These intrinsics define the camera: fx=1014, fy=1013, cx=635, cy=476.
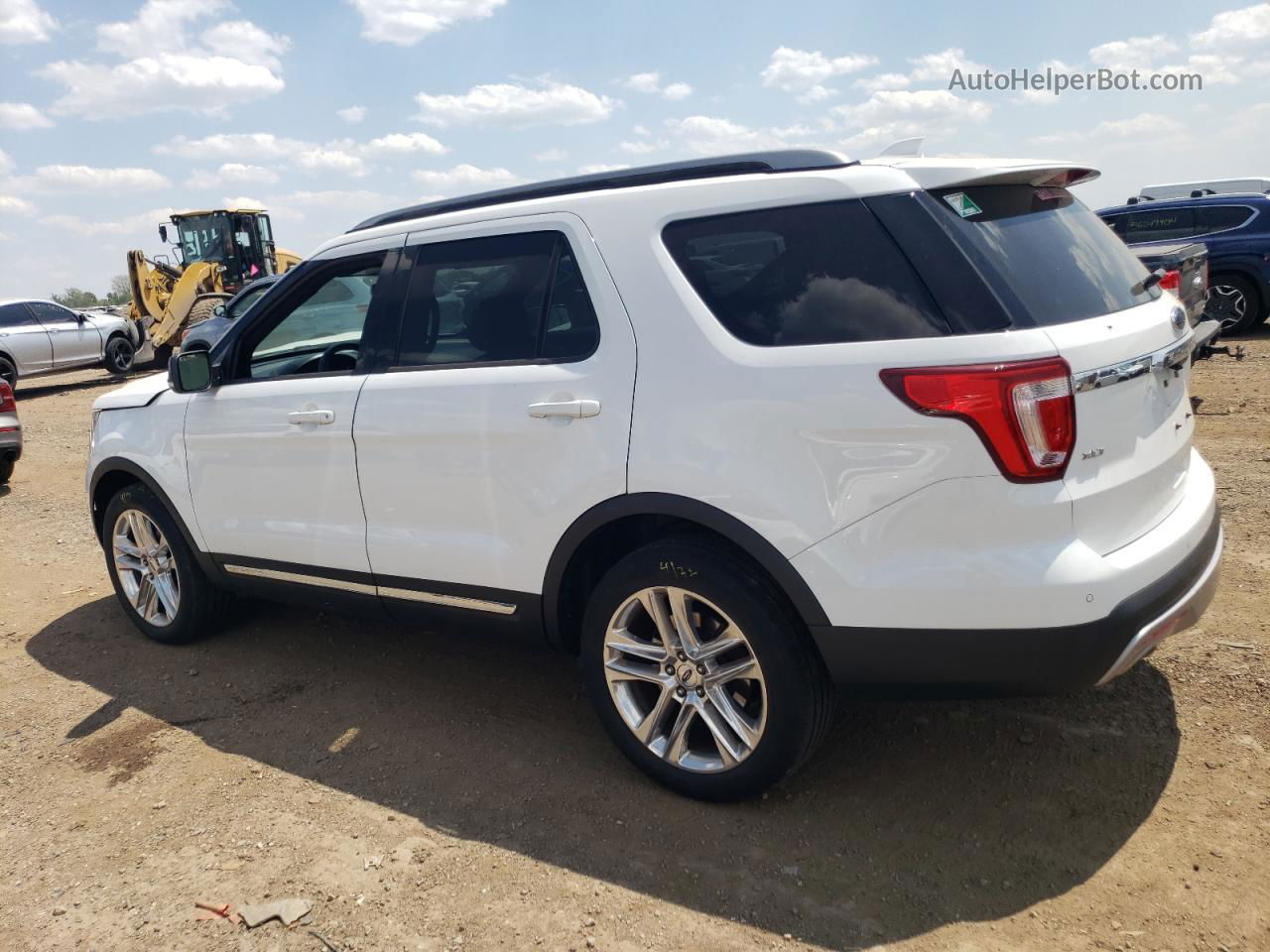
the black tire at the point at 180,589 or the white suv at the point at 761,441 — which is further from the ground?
the white suv at the point at 761,441

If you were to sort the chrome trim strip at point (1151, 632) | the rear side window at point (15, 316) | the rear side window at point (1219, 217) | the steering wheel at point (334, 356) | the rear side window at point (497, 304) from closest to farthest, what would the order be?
the chrome trim strip at point (1151, 632) → the rear side window at point (497, 304) → the steering wheel at point (334, 356) → the rear side window at point (1219, 217) → the rear side window at point (15, 316)

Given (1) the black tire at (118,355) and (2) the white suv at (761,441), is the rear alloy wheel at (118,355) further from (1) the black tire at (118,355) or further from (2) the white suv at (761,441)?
(2) the white suv at (761,441)

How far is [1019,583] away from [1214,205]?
12114 mm

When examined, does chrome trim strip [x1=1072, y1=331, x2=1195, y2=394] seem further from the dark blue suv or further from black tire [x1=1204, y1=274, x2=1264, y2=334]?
black tire [x1=1204, y1=274, x2=1264, y2=334]

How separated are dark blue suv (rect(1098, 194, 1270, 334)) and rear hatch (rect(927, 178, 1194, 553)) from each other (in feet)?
34.2

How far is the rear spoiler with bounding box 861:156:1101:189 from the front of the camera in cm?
279

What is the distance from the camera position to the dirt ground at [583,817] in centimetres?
272

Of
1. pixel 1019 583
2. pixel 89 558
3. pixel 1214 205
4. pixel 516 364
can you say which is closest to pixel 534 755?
pixel 516 364

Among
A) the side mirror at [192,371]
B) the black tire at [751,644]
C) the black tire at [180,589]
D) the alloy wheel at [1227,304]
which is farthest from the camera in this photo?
the alloy wheel at [1227,304]

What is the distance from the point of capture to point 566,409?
3.21m

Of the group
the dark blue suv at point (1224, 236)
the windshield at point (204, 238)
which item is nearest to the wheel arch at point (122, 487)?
the dark blue suv at point (1224, 236)

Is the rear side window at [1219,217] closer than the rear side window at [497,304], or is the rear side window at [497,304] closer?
the rear side window at [497,304]

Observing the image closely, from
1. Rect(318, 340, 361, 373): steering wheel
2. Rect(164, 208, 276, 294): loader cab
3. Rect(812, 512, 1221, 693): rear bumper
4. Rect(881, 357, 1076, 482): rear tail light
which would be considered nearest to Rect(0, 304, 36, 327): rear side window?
Rect(164, 208, 276, 294): loader cab

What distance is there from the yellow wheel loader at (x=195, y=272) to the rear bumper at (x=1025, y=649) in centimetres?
1809
